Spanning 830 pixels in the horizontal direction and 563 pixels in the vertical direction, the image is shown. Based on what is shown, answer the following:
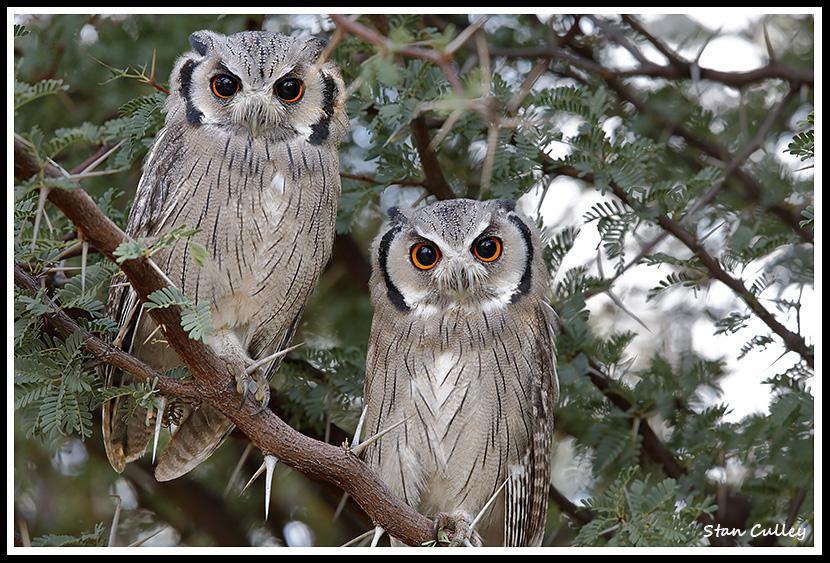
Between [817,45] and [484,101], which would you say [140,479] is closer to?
[484,101]

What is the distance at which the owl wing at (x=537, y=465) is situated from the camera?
9.37 ft

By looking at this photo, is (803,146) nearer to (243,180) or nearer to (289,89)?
(289,89)

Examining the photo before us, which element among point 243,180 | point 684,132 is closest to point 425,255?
point 243,180

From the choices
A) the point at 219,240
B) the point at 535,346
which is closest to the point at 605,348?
the point at 535,346

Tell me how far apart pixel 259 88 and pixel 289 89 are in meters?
0.10

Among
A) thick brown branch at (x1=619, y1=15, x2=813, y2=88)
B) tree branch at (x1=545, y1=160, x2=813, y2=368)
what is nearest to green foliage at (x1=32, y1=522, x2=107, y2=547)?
tree branch at (x1=545, y1=160, x2=813, y2=368)

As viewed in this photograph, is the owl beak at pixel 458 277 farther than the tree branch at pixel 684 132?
No

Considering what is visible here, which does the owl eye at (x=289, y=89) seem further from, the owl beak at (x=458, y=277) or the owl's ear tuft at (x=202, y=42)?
the owl beak at (x=458, y=277)

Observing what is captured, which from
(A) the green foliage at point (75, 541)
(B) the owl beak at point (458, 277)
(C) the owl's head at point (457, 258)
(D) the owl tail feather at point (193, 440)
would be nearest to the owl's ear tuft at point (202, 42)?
(C) the owl's head at point (457, 258)

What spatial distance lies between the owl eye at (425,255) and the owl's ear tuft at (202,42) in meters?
0.78

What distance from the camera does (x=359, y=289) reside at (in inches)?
150

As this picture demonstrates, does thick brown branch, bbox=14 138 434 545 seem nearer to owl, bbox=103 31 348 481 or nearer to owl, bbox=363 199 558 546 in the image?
owl, bbox=103 31 348 481

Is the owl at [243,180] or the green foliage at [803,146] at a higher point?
the green foliage at [803,146]

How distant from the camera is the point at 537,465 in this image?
289cm
